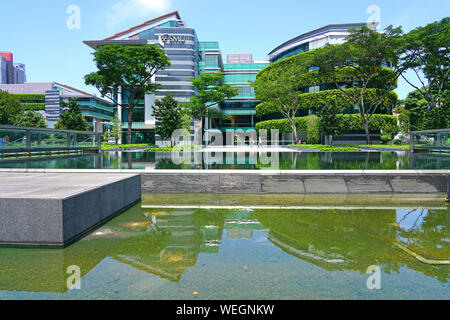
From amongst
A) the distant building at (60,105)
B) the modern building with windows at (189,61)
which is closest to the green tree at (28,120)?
the distant building at (60,105)

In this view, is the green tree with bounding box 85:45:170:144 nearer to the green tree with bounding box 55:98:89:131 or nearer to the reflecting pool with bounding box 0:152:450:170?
the green tree with bounding box 55:98:89:131

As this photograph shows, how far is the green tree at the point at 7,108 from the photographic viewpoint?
197 ft

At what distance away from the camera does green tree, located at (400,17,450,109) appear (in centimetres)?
3462

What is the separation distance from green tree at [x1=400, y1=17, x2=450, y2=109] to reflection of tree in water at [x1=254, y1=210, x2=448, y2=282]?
35444 mm

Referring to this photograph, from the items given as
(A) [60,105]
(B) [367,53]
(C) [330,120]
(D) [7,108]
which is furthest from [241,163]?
(A) [60,105]

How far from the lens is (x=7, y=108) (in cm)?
6147

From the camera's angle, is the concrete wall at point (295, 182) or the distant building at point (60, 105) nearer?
the concrete wall at point (295, 182)

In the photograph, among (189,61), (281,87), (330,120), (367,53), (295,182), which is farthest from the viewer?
(189,61)

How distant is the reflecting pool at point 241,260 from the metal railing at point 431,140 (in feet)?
48.0

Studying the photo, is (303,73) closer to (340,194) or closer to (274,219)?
(340,194)

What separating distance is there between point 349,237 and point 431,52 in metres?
40.3

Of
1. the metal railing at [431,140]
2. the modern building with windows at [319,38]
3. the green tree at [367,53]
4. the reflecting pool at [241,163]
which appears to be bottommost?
the reflecting pool at [241,163]

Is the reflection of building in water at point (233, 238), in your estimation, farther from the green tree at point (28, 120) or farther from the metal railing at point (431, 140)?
the green tree at point (28, 120)

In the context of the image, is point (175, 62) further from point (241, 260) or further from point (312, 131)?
point (241, 260)
